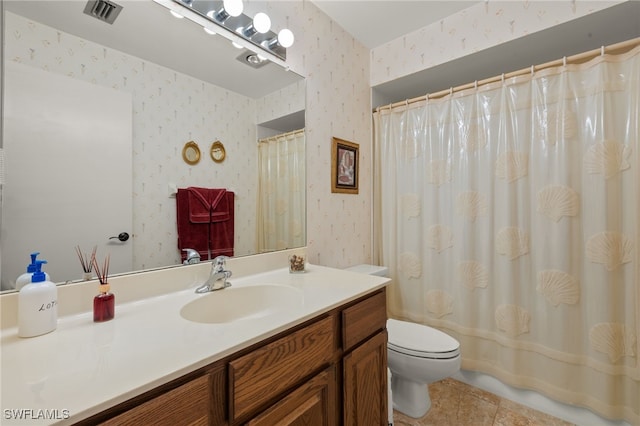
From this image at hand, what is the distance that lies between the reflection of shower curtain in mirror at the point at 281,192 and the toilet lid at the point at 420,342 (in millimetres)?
748

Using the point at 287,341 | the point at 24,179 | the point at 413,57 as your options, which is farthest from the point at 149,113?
the point at 413,57

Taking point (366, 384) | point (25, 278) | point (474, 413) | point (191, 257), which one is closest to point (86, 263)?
point (25, 278)

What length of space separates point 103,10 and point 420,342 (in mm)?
1982

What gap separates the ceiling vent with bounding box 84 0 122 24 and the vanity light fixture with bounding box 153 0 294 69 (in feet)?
0.54

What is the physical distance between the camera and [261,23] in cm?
128

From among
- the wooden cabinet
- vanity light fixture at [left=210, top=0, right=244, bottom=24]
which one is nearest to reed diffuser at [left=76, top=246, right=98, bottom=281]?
the wooden cabinet

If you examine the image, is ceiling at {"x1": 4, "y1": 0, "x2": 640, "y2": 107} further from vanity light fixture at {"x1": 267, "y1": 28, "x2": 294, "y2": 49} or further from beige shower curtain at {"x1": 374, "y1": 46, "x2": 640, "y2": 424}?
beige shower curtain at {"x1": 374, "y1": 46, "x2": 640, "y2": 424}

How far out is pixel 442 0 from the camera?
1626 mm

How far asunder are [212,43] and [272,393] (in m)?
1.38

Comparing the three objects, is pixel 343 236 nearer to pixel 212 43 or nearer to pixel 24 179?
pixel 212 43

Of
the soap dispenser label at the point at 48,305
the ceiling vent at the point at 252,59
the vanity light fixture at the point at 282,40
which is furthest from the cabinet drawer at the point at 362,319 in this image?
the vanity light fixture at the point at 282,40

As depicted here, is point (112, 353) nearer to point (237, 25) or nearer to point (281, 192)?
point (281, 192)

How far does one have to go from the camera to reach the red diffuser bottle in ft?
2.55

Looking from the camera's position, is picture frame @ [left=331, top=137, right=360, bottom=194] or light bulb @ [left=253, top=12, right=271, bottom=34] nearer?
light bulb @ [left=253, top=12, right=271, bottom=34]
